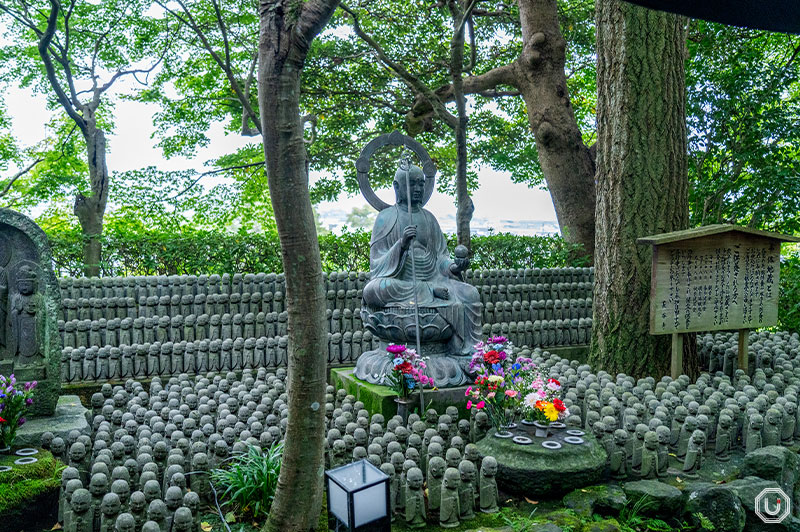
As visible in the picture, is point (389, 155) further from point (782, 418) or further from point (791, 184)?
point (782, 418)

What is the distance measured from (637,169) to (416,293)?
3432mm

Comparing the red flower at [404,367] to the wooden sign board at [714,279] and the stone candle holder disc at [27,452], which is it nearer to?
the stone candle holder disc at [27,452]

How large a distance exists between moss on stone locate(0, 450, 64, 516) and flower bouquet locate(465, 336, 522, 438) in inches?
118

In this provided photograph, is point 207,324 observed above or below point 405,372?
above

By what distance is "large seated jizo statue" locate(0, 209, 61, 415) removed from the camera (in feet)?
16.9

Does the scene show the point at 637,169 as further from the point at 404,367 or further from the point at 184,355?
the point at 184,355

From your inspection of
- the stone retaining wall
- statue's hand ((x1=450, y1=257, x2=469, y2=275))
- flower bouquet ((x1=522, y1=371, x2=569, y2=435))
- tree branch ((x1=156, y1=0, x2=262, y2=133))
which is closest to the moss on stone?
the stone retaining wall

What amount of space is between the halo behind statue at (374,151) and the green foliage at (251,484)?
11.8 feet

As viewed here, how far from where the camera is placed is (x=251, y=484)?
12.6 feet

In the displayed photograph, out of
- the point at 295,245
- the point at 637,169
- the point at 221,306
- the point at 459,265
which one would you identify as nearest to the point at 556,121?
the point at 637,169

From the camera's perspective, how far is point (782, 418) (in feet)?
17.4

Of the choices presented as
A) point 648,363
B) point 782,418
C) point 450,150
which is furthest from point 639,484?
point 450,150

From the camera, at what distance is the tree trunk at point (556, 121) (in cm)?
1174

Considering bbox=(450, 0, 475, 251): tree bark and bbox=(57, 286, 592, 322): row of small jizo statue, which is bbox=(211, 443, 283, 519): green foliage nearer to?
bbox=(57, 286, 592, 322): row of small jizo statue
